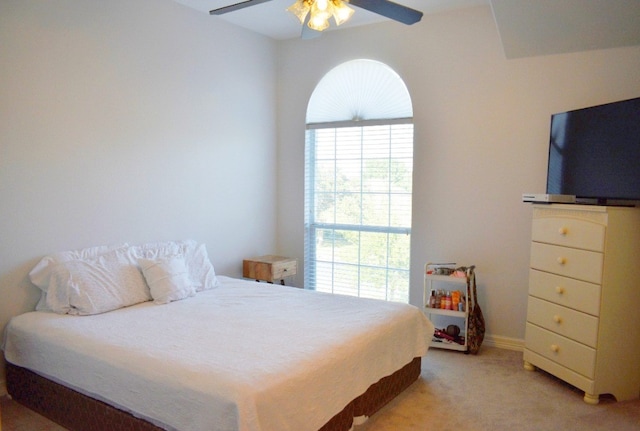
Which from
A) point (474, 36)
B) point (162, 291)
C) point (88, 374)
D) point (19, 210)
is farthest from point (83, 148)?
point (474, 36)

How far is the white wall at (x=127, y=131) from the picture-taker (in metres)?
2.72

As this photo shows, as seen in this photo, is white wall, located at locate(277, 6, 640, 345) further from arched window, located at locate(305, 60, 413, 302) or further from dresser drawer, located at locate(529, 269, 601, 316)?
dresser drawer, located at locate(529, 269, 601, 316)

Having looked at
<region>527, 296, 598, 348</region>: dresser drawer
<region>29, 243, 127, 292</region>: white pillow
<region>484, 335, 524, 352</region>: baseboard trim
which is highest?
<region>29, 243, 127, 292</region>: white pillow

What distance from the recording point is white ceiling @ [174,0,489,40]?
3.56m

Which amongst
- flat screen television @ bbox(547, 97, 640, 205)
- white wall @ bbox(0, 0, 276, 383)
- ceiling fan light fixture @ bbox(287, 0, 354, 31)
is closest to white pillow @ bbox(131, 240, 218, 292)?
white wall @ bbox(0, 0, 276, 383)

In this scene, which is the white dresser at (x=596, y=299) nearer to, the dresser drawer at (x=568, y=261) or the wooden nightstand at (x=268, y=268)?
the dresser drawer at (x=568, y=261)

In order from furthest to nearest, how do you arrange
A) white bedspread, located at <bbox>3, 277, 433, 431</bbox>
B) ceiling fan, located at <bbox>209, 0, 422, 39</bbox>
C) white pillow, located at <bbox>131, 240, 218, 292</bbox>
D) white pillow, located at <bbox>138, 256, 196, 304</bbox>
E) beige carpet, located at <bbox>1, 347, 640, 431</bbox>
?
1. white pillow, located at <bbox>131, 240, 218, 292</bbox>
2. white pillow, located at <bbox>138, 256, 196, 304</bbox>
3. beige carpet, located at <bbox>1, 347, 640, 431</bbox>
4. ceiling fan, located at <bbox>209, 0, 422, 39</bbox>
5. white bedspread, located at <bbox>3, 277, 433, 431</bbox>

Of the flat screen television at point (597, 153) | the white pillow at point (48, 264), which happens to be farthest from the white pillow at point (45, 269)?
the flat screen television at point (597, 153)

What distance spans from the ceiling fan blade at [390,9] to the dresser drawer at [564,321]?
206 cm

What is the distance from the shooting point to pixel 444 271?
366 centimetres

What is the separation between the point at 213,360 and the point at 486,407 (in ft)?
5.58

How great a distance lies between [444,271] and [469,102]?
1423 millimetres

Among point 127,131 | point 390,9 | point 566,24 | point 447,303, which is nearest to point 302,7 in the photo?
point 390,9

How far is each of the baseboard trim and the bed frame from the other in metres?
1.20
